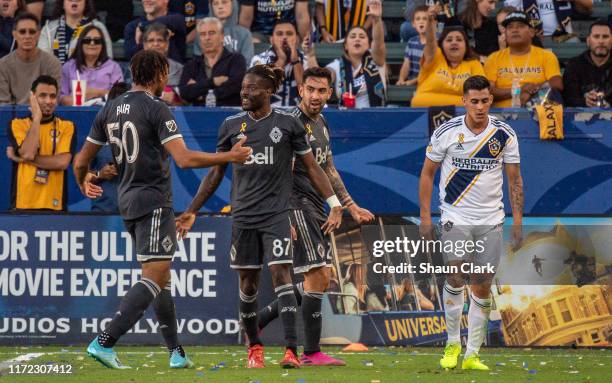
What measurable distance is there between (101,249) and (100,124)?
3.12 m

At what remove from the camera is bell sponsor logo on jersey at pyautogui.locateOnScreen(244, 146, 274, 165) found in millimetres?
9281

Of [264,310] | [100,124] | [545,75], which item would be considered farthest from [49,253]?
[545,75]

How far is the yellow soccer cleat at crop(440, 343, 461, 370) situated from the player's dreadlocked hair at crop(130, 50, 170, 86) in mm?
3104

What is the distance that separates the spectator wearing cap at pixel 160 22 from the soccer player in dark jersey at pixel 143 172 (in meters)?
6.26

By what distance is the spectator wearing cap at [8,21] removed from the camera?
1550 cm

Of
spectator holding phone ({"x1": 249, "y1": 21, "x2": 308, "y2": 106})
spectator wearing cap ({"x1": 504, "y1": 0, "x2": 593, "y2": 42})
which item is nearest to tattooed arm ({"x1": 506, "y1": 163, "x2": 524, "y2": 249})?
spectator holding phone ({"x1": 249, "y1": 21, "x2": 308, "y2": 106})

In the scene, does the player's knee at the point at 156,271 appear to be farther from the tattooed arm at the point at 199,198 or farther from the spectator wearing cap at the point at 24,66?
the spectator wearing cap at the point at 24,66

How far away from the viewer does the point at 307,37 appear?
15.0 metres

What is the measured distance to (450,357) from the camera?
31.6 feet

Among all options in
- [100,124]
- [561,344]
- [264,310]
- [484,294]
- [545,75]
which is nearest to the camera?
[100,124]

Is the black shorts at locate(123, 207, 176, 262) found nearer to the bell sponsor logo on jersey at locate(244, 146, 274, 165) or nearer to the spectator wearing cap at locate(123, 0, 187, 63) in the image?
the bell sponsor logo on jersey at locate(244, 146, 274, 165)

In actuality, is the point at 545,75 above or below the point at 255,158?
above

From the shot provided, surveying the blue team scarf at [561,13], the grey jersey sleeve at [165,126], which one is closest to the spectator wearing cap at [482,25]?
the blue team scarf at [561,13]

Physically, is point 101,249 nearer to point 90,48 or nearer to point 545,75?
point 90,48
